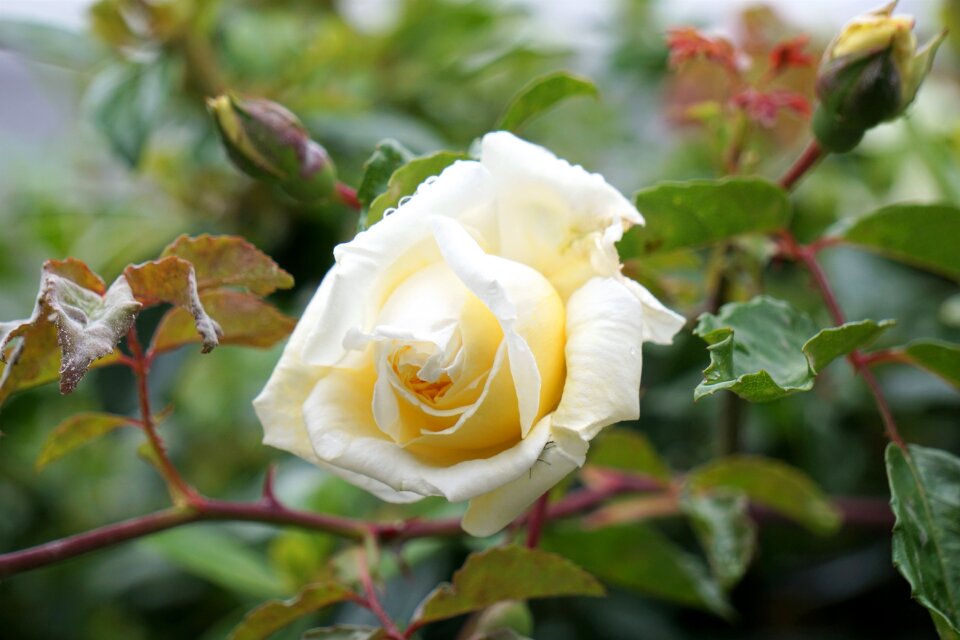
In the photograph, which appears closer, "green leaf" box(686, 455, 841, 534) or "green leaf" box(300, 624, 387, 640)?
"green leaf" box(300, 624, 387, 640)

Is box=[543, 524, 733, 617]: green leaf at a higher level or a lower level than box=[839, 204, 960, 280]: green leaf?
lower

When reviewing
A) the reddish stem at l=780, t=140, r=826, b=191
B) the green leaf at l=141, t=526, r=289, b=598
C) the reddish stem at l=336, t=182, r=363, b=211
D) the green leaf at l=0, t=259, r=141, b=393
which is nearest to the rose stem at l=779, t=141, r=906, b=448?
the reddish stem at l=780, t=140, r=826, b=191

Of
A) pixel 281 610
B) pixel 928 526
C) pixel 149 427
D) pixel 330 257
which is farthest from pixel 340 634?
pixel 330 257

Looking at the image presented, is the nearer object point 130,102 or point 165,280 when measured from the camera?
point 165,280

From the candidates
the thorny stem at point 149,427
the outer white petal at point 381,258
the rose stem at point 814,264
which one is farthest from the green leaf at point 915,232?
the thorny stem at point 149,427

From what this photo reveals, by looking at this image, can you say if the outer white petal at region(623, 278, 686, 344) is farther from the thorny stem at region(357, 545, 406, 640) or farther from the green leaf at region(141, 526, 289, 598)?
the green leaf at region(141, 526, 289, 598)

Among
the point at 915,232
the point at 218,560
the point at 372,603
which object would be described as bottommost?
the point at 218,560

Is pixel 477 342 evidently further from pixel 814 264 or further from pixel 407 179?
pixel 814 264
